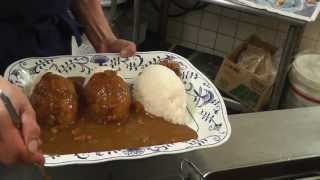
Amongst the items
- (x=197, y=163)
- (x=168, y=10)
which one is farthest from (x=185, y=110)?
(x=168, y=10)

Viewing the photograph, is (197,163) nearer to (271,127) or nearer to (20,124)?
(271,127)

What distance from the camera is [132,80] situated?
35.4 inches

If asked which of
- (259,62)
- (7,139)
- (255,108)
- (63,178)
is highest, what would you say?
(7,139)

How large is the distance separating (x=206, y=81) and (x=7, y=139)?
17.8 inches

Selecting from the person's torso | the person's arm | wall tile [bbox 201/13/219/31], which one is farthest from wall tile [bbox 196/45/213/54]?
the person's torso

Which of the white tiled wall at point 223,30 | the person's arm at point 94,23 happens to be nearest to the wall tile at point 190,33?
the white tiled wall at point 223,30

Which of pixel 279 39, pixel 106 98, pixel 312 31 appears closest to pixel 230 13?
pixel 279 39

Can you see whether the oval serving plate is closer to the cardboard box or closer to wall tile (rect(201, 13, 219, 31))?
the cardboard box

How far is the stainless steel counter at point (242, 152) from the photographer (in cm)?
68

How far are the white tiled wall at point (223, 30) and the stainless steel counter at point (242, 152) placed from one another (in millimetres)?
1387

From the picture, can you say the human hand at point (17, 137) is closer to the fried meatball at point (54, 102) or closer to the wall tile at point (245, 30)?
the fried meatball at point (54, 102)

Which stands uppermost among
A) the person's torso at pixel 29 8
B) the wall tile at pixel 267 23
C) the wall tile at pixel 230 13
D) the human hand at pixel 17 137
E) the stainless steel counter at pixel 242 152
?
the person's torso at pixel 29 8

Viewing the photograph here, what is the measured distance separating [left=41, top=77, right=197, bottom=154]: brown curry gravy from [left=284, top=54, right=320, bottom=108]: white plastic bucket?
1.18 m

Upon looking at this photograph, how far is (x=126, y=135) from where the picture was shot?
2.47 ft
